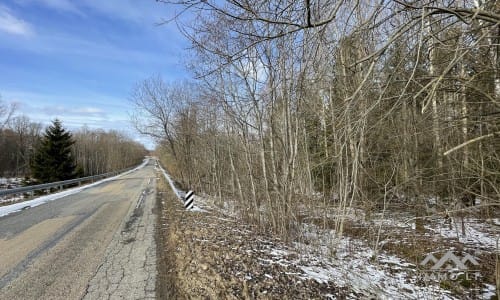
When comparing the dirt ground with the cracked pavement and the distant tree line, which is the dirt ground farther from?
the distant tree line

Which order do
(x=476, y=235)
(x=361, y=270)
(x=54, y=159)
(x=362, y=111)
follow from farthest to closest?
(x=54, y=159) < (x=476, y=235) < (x=361, y=270) < (x=362, y=111)

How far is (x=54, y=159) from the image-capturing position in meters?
31.7

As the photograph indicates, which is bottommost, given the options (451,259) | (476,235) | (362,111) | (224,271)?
(476,235)

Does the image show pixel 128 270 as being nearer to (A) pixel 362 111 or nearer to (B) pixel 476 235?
(A) pixel 362 111

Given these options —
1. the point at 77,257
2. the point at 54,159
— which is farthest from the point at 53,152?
the point at 77,257

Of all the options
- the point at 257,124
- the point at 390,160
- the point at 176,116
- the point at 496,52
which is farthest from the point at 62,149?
the point at 496,52

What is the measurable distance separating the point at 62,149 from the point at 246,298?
35809mm

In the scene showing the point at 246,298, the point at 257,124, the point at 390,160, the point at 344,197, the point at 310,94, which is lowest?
the point at 246,298

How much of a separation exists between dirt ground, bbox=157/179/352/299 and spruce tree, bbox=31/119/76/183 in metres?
30.3

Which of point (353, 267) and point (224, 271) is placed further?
point (353, 267)

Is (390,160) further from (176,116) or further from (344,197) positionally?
(176,116)

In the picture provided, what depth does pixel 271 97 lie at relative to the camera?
780 centimetres

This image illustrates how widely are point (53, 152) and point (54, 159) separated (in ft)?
2.78

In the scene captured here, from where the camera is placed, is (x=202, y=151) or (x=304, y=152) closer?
(x=304, y=152)
